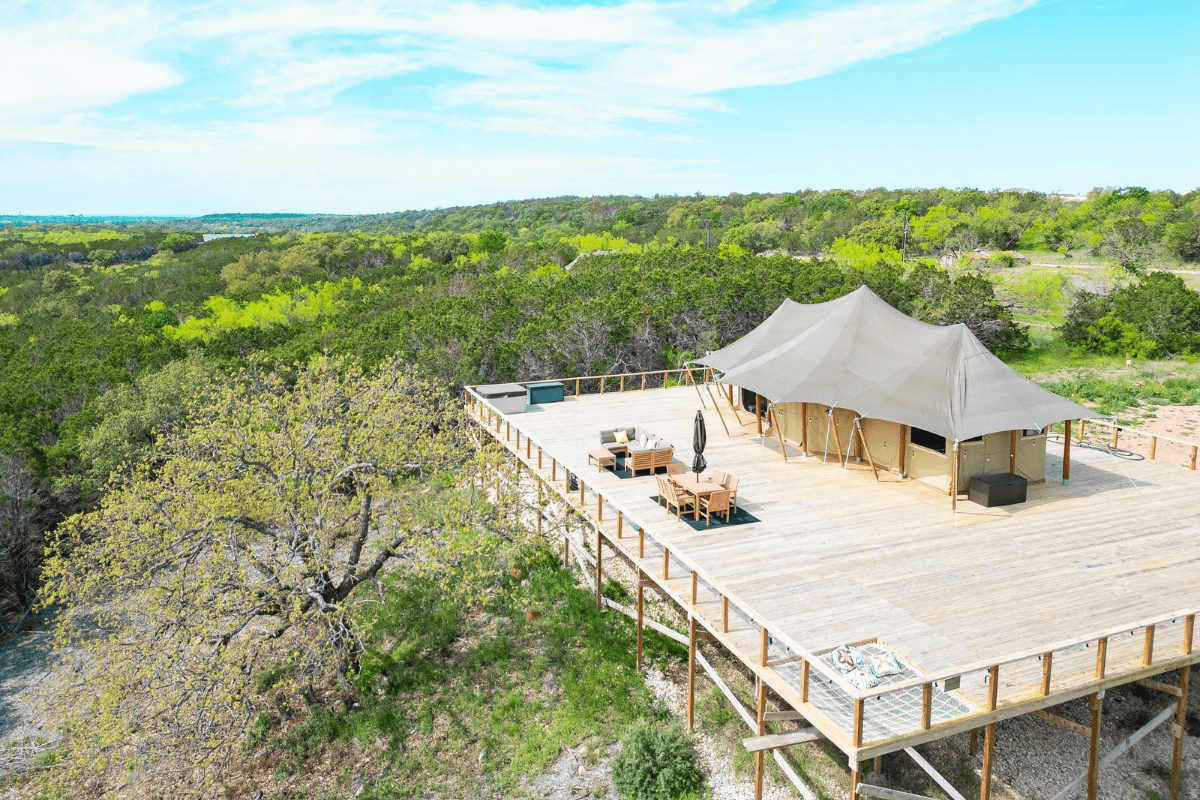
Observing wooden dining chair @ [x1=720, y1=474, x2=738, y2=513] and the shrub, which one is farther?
wooden dining chair @ [x1=720, y1=474, x2=738, y2=513]

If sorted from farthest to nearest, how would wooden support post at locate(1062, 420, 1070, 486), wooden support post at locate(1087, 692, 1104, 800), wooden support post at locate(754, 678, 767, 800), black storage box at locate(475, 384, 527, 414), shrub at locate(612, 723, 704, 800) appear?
1. black storage box at locate(475, 384, 527, 414)
2. wooden support post at locate(1062, 420, 1070, 486)
3. shrub at locate(612, 723, 704, 800)
4. wooden support post at locate(754, 678, 767, 800)
5. wooden support post at locate(1087, 692, 1104, 800)

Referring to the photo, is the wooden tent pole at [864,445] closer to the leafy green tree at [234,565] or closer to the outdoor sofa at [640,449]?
the outdoor sofa at [640,449]

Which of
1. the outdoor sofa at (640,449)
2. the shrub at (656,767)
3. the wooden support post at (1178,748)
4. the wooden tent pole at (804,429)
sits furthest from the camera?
the wooden tent pole at (804,429)

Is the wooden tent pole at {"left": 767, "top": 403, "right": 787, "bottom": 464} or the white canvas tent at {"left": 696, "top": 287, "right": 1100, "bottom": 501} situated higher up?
the white canvas tent at {"left": 696, "top": 287, "right": 1100, "bottom": 501}

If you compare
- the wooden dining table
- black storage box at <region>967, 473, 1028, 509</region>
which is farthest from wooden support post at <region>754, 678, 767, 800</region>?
black storage box at <region>967, 473, 1028, 509</region>

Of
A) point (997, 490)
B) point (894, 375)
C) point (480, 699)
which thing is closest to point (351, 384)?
point (480, 699)

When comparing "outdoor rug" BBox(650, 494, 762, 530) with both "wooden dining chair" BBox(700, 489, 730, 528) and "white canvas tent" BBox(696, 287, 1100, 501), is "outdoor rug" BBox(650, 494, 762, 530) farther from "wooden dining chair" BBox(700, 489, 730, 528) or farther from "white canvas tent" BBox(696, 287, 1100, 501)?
"white canvas tent" BBox(696, 287, 1100, 501)

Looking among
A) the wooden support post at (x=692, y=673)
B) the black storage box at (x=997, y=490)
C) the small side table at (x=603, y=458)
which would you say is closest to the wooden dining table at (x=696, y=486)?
the wooden support post at (x=692, y=673)
